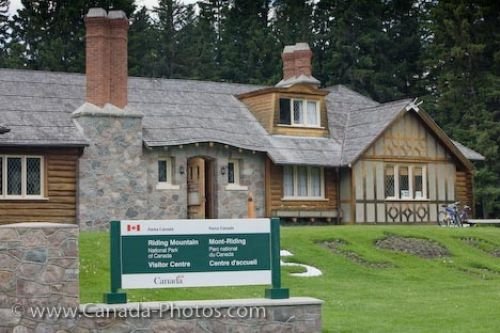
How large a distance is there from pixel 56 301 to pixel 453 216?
2469cm

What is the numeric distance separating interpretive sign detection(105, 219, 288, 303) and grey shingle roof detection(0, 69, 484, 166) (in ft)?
53.7

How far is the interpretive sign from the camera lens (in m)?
13.5

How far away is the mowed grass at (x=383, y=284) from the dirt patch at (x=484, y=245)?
0.10 meters

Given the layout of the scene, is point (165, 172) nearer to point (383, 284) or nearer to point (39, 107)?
point (39, 107)

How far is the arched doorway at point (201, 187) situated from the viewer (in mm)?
33156

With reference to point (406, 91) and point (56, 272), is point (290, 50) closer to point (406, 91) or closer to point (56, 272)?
point (406, 91)

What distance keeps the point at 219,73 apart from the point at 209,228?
44.9 meters

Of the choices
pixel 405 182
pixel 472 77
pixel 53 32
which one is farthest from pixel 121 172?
pixel 53 32

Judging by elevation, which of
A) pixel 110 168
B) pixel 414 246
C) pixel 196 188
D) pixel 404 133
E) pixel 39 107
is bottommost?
pixel 414 246

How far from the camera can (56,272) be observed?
13.0m

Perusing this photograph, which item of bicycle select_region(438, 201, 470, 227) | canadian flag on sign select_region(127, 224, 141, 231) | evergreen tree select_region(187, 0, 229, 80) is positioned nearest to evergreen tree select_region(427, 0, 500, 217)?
bicycle select_region(438, 201, 470, 227)

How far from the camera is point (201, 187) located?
33.3 meters

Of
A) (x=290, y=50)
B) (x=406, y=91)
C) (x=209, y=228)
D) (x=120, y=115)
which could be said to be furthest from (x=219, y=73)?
(x=209, y=228)

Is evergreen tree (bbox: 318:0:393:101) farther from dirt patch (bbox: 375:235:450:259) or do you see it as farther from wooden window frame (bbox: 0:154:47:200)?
wooden window frame (bbox: 0:154:47:200)
